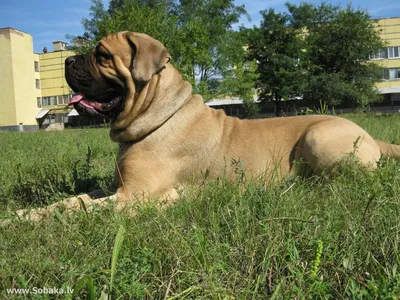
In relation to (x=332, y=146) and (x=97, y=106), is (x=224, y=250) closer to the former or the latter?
(x=332, y=146)

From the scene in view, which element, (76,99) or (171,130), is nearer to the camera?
(171,130)

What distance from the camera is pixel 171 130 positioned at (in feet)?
11.9

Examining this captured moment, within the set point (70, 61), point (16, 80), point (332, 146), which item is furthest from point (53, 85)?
point (332, 146)

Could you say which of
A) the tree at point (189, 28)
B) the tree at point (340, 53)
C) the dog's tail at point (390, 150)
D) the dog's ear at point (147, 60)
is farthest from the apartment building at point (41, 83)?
the dog's ear at point (147, 60)

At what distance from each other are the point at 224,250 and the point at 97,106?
2378 mm

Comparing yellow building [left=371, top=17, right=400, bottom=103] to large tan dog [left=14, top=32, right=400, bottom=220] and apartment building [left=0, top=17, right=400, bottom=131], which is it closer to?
apartment building [left=0, top=17, right=400, bottom=131]

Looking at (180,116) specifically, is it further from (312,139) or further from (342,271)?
(342,271)

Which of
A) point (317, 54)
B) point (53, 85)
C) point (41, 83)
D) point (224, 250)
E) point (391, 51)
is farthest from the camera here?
point (41, 83)

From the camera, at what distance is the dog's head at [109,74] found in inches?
143

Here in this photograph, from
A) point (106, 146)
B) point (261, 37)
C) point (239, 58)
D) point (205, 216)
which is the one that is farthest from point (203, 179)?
point (261, 37)

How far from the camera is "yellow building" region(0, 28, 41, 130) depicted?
182ft

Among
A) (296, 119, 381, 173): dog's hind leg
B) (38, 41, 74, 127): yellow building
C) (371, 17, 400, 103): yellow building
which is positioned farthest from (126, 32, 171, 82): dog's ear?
(38, 41, 74, 127): yellow building

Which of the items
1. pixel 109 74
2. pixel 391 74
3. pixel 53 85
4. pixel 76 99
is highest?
pixel 53 85

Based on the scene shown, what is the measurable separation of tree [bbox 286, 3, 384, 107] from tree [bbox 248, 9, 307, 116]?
52.7 inches
